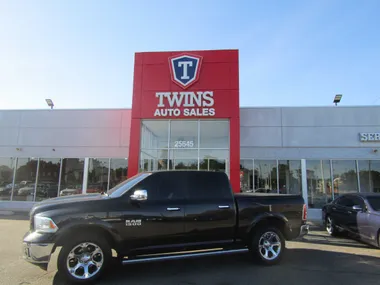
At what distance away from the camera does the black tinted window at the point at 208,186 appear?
20.4ft

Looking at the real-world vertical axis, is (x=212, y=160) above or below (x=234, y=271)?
above

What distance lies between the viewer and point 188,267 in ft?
20.3

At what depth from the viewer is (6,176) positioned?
17609 mm

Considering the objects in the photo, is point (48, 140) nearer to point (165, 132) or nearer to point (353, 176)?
point (165, 132)

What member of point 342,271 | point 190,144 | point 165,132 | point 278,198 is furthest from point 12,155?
point 342,271

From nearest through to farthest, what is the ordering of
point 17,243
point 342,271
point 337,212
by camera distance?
point 342,271 → point 17,243 → point 337,212

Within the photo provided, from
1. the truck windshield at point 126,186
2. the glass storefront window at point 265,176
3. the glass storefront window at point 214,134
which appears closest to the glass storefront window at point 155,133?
the glass storefront window at point 214,134

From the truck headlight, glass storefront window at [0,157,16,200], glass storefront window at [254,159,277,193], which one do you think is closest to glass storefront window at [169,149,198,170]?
glass storefront window at [254,159,277,193]

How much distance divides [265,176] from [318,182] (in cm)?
295

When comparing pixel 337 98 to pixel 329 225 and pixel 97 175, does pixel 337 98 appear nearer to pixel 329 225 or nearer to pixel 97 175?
pixel 329 225

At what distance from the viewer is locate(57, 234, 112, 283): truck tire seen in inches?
198

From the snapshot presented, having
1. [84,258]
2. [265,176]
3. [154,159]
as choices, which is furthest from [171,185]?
[265,176]

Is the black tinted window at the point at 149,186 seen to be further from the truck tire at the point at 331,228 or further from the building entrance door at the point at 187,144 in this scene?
the building entrance door at the point at 187,144

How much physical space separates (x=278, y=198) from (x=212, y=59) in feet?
30.9
